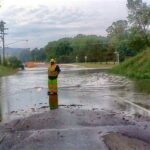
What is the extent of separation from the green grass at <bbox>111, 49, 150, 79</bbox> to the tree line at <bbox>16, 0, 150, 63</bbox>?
733 centimetres

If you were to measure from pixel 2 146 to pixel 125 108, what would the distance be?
25.4ft

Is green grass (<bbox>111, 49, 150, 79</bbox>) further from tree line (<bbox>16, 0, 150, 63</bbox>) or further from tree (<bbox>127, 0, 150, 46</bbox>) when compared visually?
tree (<bbox>127, 0, 150, 46</bbox>)

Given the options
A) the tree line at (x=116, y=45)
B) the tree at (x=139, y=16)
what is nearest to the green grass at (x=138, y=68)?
the tree line at (x=116, y=45)

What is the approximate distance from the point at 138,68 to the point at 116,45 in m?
72.1

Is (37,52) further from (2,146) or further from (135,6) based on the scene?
(2,146)

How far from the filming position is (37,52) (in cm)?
18200

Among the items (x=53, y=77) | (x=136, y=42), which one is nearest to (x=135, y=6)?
(x=136, y=42)

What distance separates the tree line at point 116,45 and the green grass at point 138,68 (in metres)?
7.33

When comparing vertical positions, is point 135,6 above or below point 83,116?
above

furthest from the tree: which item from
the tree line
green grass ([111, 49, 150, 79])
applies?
green grass ([111, 49, 150, 79])

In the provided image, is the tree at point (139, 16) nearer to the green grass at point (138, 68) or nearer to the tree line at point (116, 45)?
the tree line at point (116, 45)

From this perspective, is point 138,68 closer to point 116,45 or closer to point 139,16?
point 139,16

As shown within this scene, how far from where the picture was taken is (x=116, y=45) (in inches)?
4584

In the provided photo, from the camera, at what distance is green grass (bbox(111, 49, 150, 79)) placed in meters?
40.3
